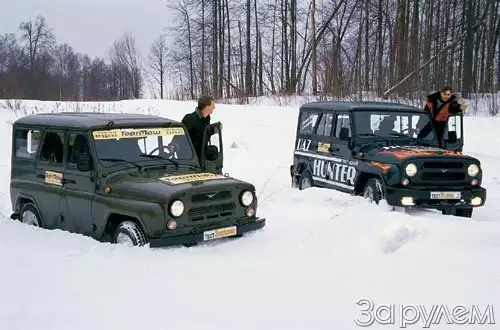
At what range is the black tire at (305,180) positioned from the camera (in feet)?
36.9

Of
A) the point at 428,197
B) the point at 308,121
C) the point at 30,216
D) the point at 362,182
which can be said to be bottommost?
the point at 30,216

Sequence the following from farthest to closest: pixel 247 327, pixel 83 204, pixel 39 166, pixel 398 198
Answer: pixel 398 198
pixel 39 166
pixel 83 204
pixel 247 327

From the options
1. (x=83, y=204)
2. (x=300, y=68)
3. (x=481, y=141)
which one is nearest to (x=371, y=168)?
(x=83, y=204)

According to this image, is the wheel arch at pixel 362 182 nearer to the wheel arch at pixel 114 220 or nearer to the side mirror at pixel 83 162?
the wheel arch at pixel 114 220

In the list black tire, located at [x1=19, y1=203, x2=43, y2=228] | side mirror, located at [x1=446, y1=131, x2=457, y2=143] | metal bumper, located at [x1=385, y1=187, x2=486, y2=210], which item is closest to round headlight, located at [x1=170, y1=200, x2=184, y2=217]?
black tire, located at [x1=19, y1=203, x2=43, y2=228]

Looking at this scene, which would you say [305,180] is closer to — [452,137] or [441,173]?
[452,137]

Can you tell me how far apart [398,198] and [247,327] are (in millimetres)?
4961

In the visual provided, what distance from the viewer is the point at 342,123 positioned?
10.2 m

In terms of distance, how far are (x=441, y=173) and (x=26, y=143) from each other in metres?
6.39

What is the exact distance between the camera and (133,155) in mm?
7039

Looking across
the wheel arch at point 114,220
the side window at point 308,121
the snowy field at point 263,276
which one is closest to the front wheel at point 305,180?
the side window at point 308,121

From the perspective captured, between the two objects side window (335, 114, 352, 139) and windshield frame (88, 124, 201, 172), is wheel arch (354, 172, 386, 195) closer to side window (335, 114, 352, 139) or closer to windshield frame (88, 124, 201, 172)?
side window (335, 114, 352, 139)

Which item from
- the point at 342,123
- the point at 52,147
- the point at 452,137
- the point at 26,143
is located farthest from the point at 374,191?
the point at 26,143

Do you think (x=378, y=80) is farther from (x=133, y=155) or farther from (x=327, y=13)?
(x=133, y=155)
